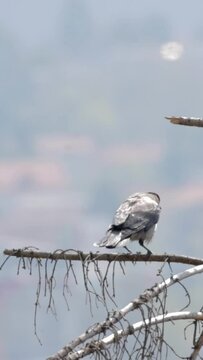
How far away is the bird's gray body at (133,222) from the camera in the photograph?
944cm

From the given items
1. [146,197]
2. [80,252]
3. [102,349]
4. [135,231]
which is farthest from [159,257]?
[146,197]

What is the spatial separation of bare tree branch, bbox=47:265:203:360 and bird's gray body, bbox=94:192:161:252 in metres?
2.14

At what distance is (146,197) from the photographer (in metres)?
11.8

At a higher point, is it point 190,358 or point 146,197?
point 146,197

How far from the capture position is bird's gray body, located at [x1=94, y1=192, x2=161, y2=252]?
31.0 ft

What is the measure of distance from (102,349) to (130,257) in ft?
4.71

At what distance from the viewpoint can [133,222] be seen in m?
10.4

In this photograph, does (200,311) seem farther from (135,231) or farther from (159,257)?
(135,231)

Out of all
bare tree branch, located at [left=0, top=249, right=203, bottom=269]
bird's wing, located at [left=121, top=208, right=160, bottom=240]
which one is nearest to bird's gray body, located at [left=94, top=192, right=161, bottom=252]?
bird's wing, located at [left=121, top=208, right=160, bottom=240]

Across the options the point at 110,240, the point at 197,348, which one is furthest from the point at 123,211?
the point at 197,348

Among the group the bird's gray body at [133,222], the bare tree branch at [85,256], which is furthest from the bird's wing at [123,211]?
the bare tree branch at [85,256]

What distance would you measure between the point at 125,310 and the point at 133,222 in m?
3.78

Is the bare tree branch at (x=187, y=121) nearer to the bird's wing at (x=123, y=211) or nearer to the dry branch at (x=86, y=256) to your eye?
the dry branch at (x=86, y=256)

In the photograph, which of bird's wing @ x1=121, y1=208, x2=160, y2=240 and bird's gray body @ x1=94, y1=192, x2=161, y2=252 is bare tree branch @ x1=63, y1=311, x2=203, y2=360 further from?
bird's wing @ x1=121, y1=208, x2=160, y2=240
